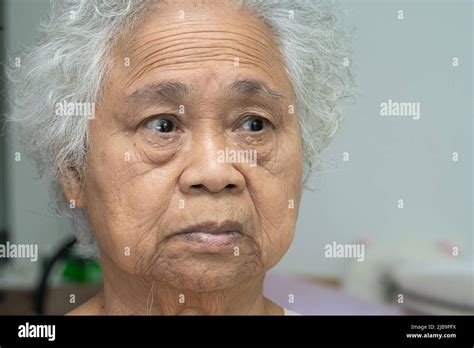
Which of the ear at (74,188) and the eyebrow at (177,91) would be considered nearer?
the eyebrow at (177,91)

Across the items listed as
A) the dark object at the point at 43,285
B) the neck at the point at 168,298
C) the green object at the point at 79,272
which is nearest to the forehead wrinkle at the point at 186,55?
the neck at the point at 168,298

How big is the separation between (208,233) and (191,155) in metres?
0.15

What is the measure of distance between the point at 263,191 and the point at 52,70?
485 millimetres

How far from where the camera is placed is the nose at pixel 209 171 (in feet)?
3.86

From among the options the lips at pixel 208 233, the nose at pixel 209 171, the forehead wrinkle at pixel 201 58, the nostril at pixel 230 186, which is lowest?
the lips at pixel 208 233

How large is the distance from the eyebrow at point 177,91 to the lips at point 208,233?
0.23 metres

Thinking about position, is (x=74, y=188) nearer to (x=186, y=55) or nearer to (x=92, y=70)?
(x=92, y=70)

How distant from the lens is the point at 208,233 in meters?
1.19

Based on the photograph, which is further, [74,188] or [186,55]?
[74,188]

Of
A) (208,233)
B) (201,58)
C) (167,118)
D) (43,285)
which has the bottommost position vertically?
(43,285)

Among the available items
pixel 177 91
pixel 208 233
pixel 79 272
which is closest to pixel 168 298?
pixel 208 233

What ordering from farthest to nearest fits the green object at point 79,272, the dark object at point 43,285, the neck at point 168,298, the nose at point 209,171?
the green object at point 79,272
the dark object at point 43,285
the neck at point 168,298
the nose at point 209,171

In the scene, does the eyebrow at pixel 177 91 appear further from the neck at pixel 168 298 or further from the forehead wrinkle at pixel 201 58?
the neck at pixel 168 298
